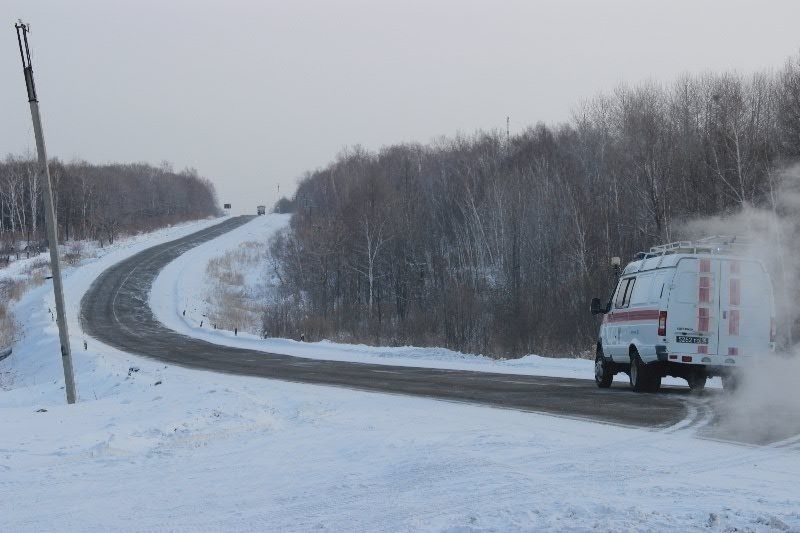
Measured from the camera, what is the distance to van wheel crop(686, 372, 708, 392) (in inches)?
613

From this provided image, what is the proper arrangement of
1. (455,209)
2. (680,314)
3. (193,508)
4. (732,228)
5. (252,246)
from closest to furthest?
(193,508) < (680,314) < (732,228) < (455,209) < (252,246)

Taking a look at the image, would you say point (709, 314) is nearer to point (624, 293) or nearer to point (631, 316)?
point (631, 316)

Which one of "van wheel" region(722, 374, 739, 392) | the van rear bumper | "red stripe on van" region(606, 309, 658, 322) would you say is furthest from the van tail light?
"van wheel" region(722, 374, 739, 392)

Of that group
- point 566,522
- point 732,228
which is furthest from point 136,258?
point 566,522

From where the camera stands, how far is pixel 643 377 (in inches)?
640

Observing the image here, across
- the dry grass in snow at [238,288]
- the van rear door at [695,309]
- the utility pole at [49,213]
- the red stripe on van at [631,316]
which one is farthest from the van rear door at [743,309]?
the dry grass in snow at [238,288]

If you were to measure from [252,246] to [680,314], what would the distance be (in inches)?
3562

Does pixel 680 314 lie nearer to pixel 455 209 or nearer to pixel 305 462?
pixel 305 462

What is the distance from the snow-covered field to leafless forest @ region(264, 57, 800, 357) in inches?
760

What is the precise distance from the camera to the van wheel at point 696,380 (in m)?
15.6

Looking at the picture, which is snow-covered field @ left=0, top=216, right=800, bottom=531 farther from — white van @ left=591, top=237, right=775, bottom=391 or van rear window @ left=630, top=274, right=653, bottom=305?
van rear window @ left=630, top=274, right=653, bottom=305

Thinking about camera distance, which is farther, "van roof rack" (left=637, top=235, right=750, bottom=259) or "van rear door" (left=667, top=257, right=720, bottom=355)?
"van roof rack" (left=637, top=235, right=750, bottom=259)

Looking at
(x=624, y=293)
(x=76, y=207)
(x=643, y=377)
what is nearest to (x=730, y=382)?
(x=643, y=377)

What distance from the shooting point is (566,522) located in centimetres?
641
